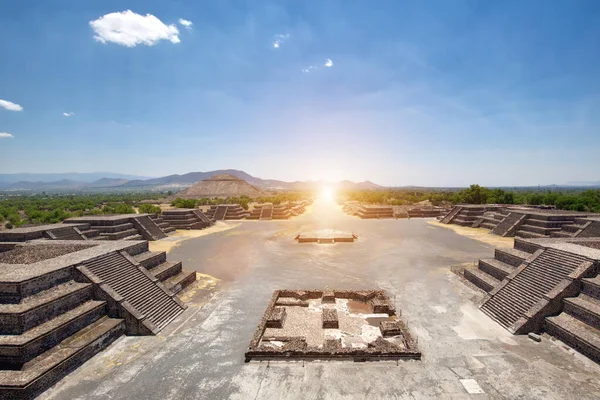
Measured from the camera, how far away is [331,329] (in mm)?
17047

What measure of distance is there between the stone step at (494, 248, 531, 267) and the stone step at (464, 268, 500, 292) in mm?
1845

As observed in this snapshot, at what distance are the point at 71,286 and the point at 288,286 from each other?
45.9 ft

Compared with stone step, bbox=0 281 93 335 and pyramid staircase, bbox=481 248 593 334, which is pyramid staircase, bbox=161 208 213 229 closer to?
stone step, bbox=0 281 93 335

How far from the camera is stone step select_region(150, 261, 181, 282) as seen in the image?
2125 cm

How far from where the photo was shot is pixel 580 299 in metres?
16.1

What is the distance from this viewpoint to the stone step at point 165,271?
21.2 meters

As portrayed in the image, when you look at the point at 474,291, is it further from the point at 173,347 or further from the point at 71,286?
the point at 71,286

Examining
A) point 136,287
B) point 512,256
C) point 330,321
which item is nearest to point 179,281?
point 136,287

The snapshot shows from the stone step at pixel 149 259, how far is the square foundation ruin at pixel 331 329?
9.80 meters

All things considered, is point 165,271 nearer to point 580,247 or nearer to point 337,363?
point 337,363

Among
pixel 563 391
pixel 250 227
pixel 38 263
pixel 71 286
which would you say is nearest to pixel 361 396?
pixel 563 391

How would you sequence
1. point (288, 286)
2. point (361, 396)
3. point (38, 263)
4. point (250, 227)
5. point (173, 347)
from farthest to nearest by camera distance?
point (250, 227) → point (288, 286) → point (38, 263) → point (173, 347) → point (361, 396)

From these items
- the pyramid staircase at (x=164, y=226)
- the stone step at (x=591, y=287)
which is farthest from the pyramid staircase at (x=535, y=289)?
the pyramid staircase at (x=164, y=226)

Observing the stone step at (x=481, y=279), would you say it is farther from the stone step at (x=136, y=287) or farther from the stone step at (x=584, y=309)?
the stone step at (x=136, y=287)
